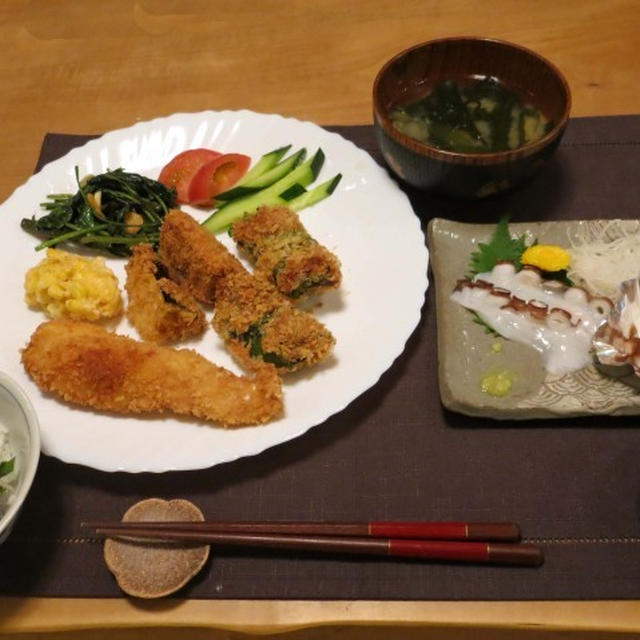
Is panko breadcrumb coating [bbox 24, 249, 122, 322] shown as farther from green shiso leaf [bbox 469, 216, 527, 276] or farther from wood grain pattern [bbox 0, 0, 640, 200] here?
green shiso leaf [bbox 469, 216, 527, 276]

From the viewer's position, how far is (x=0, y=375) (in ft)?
5.33

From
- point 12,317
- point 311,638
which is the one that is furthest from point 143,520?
point 12,317

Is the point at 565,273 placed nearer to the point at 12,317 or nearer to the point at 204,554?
the point at 204,554

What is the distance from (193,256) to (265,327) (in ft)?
1.25

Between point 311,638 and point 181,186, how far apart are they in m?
1.51

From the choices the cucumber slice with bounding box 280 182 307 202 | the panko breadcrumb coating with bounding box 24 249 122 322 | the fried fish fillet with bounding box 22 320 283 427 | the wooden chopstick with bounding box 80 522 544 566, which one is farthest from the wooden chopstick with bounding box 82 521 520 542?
the cucumber slice with bounding box 280 182 307 202

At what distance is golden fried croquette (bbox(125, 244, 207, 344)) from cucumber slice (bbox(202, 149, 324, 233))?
31cm

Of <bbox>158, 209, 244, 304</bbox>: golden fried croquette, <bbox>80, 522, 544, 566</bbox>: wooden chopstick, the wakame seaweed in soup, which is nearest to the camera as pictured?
<bbox>80, 522, 544, 566</bbox>: wooden chopstick

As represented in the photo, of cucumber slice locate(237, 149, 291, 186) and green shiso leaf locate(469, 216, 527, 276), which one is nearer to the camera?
green shiso leaf locate(469, 216, 527, 276)

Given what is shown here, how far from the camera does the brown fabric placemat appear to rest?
1.53 meters

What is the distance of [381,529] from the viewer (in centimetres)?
155

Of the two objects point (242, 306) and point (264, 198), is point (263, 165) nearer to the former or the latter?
point (264, 198)

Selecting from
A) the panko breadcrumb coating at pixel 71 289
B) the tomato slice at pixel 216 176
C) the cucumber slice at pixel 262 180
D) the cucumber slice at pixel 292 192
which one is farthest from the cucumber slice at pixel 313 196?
the panko breadcrumb coating at pixel 71 289

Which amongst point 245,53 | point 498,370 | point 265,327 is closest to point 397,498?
point 498,370
